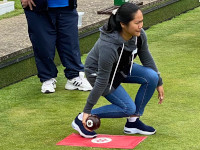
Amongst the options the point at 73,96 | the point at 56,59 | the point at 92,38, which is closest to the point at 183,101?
the point at 73,96

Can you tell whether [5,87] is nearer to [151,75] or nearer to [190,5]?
[151,75]

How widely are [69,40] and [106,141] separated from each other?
183 centimetres

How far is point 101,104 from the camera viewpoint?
670 cm

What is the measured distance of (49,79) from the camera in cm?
722

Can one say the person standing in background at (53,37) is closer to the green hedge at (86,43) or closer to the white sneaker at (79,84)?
the white sneaker at (79,84)

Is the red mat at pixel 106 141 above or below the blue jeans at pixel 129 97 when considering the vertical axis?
below

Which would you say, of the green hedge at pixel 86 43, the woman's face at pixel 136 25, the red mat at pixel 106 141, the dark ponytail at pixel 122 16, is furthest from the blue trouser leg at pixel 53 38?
the woman's face at pixel 136 25

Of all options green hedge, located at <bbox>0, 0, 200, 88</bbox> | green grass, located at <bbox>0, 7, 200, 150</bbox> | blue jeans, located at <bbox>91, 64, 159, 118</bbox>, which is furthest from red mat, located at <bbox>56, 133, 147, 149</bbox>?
green hedge, located at <bbox>0, 0, 200, 88</bbox>

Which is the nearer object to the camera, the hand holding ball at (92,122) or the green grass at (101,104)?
the hand holding ball at (92,122)

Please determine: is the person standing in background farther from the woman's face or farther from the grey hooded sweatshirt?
the woman's face

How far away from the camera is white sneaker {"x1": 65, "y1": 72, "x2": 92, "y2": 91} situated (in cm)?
718

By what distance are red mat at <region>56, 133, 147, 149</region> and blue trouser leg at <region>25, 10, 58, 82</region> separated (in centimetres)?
157

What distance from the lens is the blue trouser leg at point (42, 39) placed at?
22.9 feet

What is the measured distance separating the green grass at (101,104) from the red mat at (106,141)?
73mm
